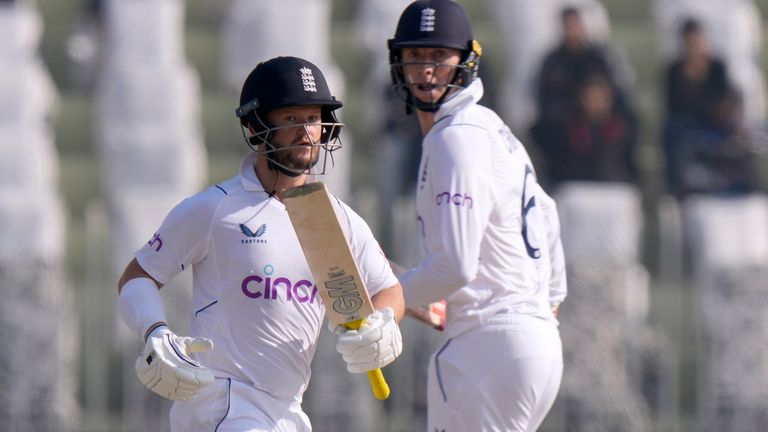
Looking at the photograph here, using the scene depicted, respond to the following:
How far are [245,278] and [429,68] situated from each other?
1.19 m

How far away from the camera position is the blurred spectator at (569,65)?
33.1 ft

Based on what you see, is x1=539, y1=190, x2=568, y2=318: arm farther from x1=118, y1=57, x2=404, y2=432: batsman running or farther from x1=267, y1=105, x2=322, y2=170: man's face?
x1=267, y1=105, x2=322, y2=170: man's face

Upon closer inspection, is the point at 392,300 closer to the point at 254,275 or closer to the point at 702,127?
the point at 254,275

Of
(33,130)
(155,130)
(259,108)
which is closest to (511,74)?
(155,130)

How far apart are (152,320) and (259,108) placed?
0.64 metres

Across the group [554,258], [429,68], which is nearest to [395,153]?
[554,258]

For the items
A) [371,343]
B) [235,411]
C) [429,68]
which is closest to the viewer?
[371,343]

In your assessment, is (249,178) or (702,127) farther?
(702,127)

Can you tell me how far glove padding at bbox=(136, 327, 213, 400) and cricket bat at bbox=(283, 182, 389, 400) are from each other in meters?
0.34

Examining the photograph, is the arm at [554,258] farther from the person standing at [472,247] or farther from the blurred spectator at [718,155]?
the blurred spectator at [718,155]

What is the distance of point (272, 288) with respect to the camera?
4848 mm

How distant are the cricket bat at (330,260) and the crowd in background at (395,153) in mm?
4602

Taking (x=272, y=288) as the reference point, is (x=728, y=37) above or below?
below

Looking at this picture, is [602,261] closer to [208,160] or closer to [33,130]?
[208,160]
